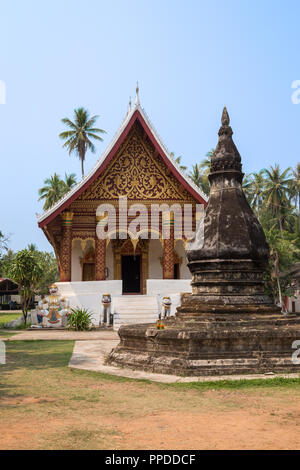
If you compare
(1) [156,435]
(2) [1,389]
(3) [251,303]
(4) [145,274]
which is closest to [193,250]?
(3) [251,303]

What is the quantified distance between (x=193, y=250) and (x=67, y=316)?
9.84 meters

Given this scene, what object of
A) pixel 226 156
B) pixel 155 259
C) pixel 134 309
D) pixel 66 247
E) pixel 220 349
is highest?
pixel 226 156

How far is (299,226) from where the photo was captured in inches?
1724

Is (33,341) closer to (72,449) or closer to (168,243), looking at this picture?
(168,243)

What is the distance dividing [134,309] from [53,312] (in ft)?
9.44

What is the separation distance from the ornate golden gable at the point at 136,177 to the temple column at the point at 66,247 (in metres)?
0.99

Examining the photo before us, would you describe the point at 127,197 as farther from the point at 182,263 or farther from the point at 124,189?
the point at 182,263

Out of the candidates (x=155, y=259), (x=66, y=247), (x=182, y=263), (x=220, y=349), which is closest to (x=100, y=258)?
(x=66, y=247)

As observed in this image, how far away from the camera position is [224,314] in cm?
736

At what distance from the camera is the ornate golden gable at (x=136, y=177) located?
18500 millimetres

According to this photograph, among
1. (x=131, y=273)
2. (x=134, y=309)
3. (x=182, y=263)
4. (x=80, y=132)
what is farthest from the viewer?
(x=80, y=132)

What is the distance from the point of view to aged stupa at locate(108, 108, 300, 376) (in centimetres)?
645

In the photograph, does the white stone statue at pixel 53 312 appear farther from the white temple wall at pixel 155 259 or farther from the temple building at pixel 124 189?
the white temple wall at pixel 155 259

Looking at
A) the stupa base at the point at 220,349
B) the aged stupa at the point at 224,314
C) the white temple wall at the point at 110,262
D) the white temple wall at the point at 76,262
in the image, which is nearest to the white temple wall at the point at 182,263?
the white temple wall at the point at 110,262
